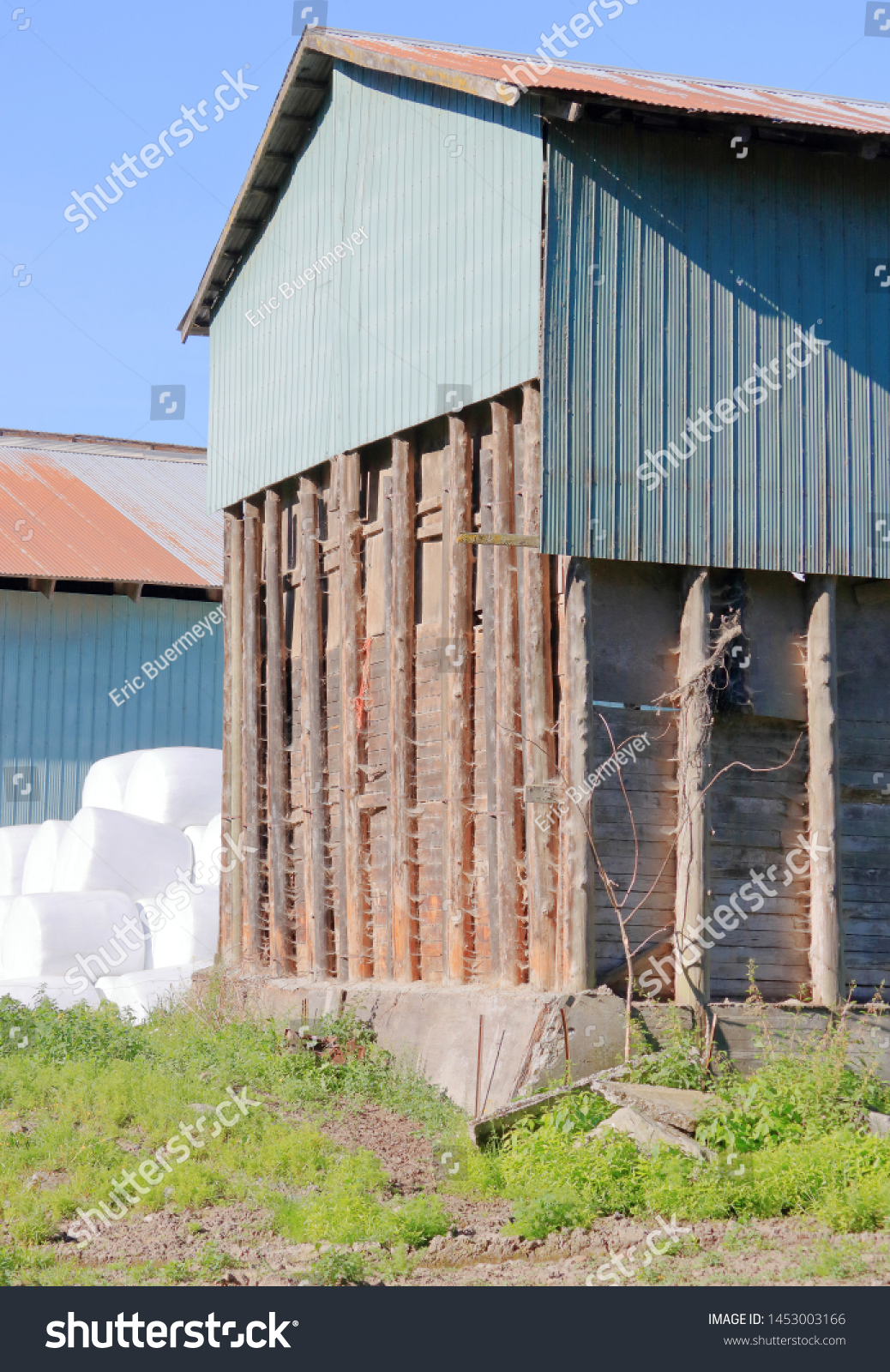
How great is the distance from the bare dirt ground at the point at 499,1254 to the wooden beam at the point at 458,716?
10.3 feet

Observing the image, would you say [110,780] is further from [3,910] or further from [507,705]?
[507,705]

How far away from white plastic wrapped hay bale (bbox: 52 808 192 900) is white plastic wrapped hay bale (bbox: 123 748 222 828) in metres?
0.67

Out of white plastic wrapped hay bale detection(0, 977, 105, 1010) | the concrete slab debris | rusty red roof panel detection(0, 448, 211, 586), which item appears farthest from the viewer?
rusty red roof panel detection(0, 448, 211, 586)

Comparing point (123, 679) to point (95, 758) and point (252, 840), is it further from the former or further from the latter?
point (252, 840)

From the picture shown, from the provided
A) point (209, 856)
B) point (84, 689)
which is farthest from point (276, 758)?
A: point (84, 689)

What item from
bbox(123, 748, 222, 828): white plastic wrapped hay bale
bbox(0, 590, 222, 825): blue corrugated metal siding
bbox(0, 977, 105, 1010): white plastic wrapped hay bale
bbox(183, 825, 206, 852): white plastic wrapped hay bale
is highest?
bbox(0, 590, 222, 825): blue corrugated metal siding

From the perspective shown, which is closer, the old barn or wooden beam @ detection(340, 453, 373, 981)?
the old barn

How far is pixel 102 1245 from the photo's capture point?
365 inches

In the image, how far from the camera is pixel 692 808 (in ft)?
38.8

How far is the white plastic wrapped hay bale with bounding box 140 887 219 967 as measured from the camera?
18531 mm

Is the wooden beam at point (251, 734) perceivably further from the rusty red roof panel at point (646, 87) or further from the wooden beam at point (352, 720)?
the rusty red roof panel at point (646, 87)

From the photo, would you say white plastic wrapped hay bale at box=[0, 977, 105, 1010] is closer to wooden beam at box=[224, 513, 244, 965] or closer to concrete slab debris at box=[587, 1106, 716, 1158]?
wooden beam at box=[224, 513, 244, 965]

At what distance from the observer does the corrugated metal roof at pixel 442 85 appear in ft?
38.5

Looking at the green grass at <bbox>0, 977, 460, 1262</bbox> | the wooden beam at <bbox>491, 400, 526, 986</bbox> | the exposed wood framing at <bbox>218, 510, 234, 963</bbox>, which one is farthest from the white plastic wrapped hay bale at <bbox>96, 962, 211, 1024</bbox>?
the wooden beam at <bbox>491, 400, 526, 986</bbox>
